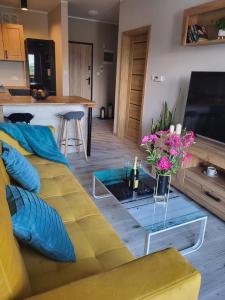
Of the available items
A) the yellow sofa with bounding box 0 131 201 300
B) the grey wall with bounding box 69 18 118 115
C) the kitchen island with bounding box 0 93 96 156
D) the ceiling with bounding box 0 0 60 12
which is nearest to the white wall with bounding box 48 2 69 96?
the ceiling with bounding box 0 0 60 12

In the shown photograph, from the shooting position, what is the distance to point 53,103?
11.0 feet

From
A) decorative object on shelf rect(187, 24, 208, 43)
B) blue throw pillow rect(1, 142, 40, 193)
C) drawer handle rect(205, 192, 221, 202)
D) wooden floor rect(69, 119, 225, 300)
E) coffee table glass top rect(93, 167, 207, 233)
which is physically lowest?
wooden floor rect(69, 119, 225, 300)

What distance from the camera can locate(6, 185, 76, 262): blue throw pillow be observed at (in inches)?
36.8

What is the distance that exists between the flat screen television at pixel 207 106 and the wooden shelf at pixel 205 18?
15.4 inches

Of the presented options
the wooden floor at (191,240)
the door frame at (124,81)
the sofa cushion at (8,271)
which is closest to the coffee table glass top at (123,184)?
the wooden floor at (191,240)

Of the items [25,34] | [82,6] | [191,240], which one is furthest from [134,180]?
[25,34]

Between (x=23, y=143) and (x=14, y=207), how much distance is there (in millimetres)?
1588

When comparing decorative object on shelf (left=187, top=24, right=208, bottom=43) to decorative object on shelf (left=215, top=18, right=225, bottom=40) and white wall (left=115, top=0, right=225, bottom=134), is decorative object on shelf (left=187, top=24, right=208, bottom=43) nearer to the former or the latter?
white wall (left=115, top=0, right=225, bottom=134)

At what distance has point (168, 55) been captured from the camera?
11.6 ft

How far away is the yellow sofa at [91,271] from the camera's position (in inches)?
28.2

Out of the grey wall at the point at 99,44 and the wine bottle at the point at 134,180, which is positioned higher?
the grey wall at the point at 99,44

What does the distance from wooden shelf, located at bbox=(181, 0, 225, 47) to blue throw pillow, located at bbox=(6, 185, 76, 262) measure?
8.17 feet

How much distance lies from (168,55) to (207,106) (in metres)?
1.24

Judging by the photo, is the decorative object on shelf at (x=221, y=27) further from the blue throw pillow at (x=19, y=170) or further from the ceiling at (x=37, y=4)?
the ceiling at (x=37, y=4)
